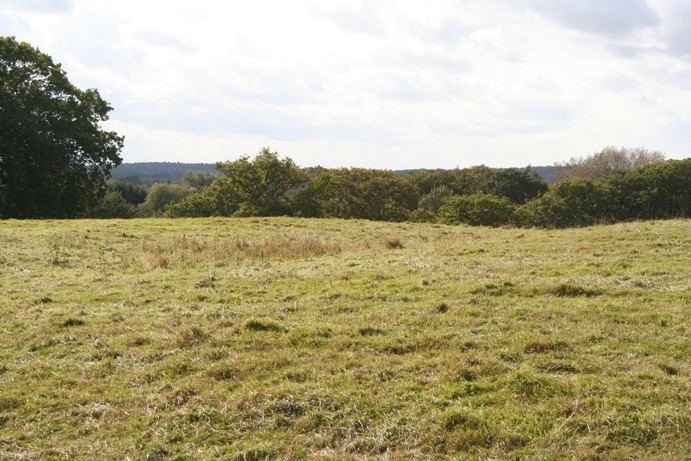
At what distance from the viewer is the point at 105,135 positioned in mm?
36781

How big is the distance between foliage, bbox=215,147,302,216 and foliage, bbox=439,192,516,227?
1683 centimetres

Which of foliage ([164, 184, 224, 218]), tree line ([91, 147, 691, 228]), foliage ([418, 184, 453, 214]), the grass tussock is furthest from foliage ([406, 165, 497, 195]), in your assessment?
the grass tussock

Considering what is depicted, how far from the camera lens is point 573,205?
171 ft

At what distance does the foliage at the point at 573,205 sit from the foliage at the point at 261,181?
80.0ft

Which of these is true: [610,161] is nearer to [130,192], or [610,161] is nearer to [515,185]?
[515,185]

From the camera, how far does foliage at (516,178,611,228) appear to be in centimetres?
5122

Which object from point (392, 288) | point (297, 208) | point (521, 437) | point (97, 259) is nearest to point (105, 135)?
point (297, 208)

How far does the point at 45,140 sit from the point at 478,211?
37970mm

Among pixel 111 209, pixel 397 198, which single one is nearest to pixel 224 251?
pixel 397 198

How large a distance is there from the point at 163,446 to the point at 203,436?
0.37 m

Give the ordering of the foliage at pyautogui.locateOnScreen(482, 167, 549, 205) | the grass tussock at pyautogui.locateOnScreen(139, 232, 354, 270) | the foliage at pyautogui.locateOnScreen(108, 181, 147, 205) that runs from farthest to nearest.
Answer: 1. the foliage at pyautogui.locateOnScreen(108, 181, 147, 205)
2. the foliage at pyautogui.locateOnScreen(482, 167, 549, 205)
3. the grass tussock at pyautogui.locateOnScreen(139, 232, 354, 270)

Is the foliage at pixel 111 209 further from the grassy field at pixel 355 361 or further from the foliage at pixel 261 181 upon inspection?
the grassy field at pixel 355 361

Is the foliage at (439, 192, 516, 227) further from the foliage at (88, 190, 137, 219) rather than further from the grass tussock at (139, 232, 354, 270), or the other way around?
the foliage at (88, 190, 137, 219)

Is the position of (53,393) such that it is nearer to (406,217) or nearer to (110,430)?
(110,430)
